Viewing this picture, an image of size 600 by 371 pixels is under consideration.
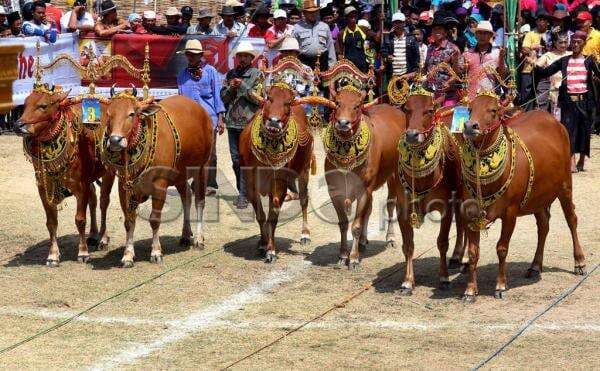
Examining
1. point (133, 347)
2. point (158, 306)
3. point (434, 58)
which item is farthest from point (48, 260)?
point (434, 58)

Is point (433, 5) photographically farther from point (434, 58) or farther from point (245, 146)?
point (245, 146)

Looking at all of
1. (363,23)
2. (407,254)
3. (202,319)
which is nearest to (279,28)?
(363,23)

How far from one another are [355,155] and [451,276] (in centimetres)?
168

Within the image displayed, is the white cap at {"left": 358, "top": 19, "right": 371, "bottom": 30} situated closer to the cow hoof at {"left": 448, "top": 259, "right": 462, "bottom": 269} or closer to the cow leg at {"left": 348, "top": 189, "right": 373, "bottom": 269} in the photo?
the cow leg at {"left": 348, "top": 189, "right": 373, "bottom": 269}

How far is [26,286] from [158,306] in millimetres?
1649

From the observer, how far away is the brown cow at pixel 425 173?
10.9 meters

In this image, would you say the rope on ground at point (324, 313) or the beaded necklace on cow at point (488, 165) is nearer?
the rope on ground at point (324, 313)

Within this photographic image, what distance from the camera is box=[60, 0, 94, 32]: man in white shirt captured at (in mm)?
21094

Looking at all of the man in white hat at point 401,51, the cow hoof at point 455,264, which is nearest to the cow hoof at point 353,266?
the cow hoof at point 455,264

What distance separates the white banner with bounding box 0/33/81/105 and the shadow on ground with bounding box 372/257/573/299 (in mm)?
9569

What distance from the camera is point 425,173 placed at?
438 inches

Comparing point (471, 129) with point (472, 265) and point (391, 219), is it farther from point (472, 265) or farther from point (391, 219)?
point (391, 219)

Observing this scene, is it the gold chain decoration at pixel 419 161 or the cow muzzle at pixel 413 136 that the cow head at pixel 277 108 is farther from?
the cow muzzle at pixel 413 136

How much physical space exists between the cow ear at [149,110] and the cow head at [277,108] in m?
1.21
